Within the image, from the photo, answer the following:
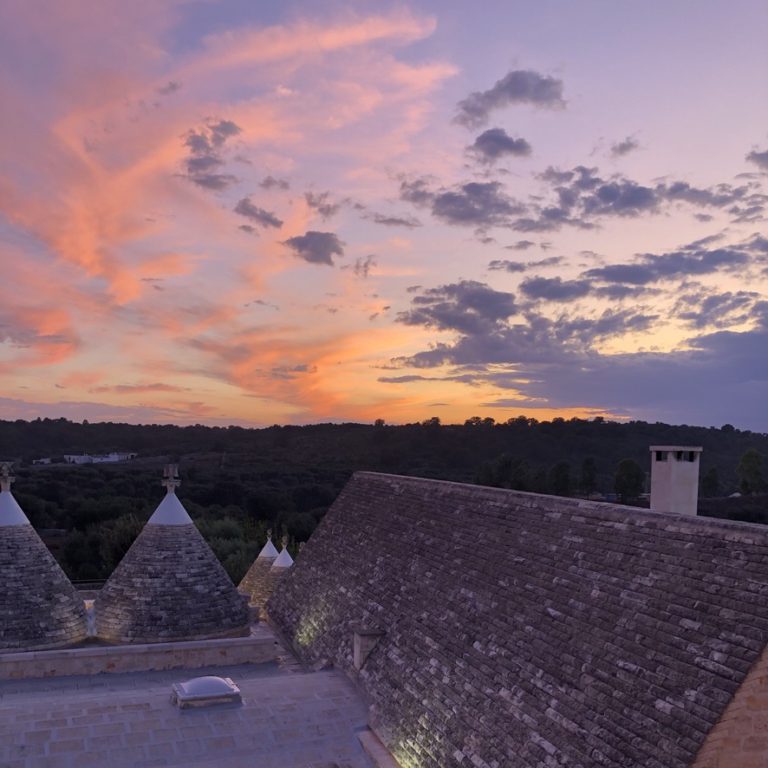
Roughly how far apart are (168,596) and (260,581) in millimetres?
6501

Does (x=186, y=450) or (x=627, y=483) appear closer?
(x=627, y=483)

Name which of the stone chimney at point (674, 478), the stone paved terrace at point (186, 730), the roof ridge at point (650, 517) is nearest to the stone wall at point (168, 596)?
the stone paved terrace at point (186, 730)

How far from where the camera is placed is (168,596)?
16.0m

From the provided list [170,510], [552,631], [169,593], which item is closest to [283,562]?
[170,510]

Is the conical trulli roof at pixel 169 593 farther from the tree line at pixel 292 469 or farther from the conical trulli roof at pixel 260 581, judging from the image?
the tree line at pixel 292 469

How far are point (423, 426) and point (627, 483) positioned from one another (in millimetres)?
45284

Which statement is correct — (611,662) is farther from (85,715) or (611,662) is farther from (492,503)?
(85,715)

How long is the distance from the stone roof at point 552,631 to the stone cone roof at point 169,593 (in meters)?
2.62

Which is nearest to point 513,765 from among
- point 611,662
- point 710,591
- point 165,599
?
point 611,662

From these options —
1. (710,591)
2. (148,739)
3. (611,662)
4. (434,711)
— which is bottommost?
(148,739)

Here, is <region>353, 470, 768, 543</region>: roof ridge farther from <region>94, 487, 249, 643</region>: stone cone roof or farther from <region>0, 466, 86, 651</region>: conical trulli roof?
<region>0, 466, 86, 651</region>: conical trulli roof

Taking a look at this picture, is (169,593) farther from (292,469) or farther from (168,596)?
(292,469)

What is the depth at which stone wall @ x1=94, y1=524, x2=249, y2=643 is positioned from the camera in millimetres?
15617

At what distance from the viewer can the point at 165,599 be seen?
1591 centimetres
